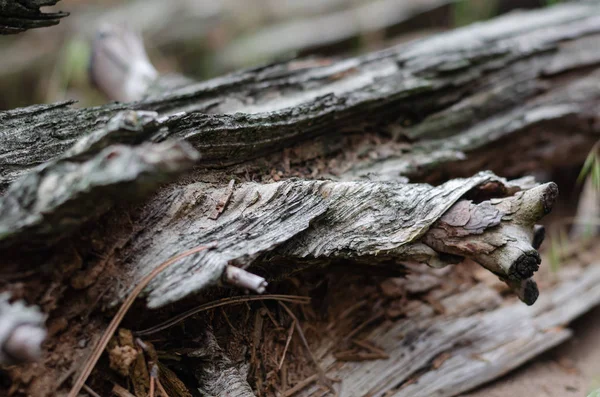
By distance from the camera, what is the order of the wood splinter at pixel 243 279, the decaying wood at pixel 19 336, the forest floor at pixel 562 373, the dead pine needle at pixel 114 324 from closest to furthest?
the decaying wood at pixel 19 336, the wood splinter at pixel 243 279, the dead pine needle at pixel 114 324, the forest floor at pixel 562 373

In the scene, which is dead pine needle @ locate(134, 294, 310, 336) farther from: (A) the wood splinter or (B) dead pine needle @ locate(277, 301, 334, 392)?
(A) the wood splinter

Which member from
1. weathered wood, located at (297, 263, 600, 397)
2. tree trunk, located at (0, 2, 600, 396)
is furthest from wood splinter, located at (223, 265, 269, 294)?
weathered wood, located at (297, 263, 600, 397)

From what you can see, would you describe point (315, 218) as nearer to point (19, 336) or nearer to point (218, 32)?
point (19, 336)

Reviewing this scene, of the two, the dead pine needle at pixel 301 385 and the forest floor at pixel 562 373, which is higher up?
the dead pine needle at pixel 301 385

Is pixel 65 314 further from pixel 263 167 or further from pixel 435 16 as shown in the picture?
pixel 435 16

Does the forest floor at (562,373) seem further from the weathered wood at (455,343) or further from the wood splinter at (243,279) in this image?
the wood splinter at (243,279)

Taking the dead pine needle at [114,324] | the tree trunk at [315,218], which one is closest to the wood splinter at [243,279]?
the tree trunk at [315,218]

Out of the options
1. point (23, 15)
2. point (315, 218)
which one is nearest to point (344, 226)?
point (315, 218)
